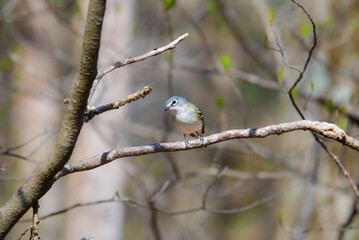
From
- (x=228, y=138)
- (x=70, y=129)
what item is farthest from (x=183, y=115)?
(x=70, y=129)

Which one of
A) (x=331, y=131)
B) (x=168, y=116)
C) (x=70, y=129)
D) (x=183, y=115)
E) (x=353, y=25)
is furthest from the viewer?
(x=353, y=25)

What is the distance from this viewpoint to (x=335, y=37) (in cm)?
509

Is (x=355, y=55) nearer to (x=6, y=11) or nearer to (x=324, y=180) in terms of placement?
(x=324, y=180)

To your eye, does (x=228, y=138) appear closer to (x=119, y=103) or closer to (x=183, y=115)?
(x=119, y=103)

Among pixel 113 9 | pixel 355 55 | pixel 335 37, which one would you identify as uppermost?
pixel 113 9

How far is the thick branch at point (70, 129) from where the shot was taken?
1357 millimetres

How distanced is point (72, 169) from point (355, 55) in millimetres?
4107

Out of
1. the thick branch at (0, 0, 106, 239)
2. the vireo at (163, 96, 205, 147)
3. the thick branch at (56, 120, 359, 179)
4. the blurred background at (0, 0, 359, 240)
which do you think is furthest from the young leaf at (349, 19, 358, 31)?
the thick branch at (0, 0, 106, 239)

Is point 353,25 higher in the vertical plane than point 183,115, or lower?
higher

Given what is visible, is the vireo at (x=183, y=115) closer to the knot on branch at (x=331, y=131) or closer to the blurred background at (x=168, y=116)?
the blurred background at (x=168, y=116)

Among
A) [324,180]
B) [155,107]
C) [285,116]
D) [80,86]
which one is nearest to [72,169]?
[80,86]

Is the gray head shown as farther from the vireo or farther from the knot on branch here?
the knot on branch

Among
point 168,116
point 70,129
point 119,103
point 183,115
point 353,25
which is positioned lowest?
point 70,129

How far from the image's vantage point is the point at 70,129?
1.55 m
